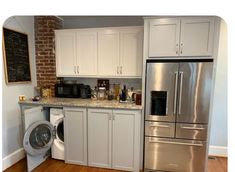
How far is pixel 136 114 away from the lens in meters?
2.39

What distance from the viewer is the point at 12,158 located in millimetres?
2656

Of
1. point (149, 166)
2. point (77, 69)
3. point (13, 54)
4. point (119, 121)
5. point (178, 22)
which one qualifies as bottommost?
point (149, 166)

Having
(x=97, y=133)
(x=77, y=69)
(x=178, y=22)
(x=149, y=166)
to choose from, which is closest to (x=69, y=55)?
(x=77, y=69)

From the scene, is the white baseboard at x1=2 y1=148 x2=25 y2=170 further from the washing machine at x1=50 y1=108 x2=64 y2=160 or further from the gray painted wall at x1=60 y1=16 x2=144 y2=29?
the gray painted wall at x1=60 y1=16 x2=144 y2=29

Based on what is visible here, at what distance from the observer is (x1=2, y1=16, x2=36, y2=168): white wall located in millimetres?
2521

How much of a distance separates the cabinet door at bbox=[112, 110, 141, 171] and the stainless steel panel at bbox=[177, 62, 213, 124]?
0.67m

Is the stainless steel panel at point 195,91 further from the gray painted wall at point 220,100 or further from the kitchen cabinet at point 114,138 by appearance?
the gray painted wall at point 220,100

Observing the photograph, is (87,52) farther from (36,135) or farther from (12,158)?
(12,158)

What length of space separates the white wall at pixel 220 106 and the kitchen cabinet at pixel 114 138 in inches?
60.9

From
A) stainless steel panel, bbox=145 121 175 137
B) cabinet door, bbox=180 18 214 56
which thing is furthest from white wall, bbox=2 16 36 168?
cabinet door, bbox=180 18 214 56

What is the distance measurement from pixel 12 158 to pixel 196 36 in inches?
133
